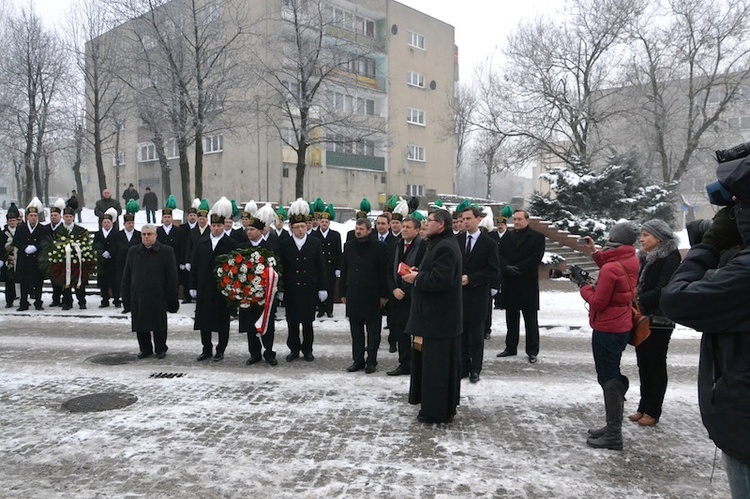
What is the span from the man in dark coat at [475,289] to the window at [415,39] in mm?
39637

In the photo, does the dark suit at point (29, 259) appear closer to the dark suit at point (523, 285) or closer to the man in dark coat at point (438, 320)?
the dark suit at point (523, 285)

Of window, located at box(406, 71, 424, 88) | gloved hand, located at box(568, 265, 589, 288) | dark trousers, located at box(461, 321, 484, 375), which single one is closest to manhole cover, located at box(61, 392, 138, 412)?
dark trousers, located at box(461, 321, 484, 375)

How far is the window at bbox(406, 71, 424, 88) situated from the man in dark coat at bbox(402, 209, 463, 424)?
134 ft

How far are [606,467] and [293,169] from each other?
34.3 metres

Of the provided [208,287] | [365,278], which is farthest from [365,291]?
[208,287]

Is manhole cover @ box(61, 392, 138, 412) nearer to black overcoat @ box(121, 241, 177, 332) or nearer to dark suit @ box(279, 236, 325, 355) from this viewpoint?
black overcoat @ box(121, 241, 177, 332)

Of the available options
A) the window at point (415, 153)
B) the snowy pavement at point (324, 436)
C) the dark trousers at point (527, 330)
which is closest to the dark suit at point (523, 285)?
the dark trousers at point (527, 330)

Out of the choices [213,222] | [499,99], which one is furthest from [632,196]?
[213,222]

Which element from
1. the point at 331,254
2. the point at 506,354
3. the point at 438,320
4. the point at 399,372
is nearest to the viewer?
the point at 438,320

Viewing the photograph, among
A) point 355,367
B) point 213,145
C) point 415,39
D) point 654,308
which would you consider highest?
point 415,39

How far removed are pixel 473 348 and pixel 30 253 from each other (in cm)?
1078

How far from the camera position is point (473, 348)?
7.70 metres

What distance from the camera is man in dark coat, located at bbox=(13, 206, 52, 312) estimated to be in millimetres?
13602

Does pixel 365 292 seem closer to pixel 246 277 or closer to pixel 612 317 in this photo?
pixel 246 277
